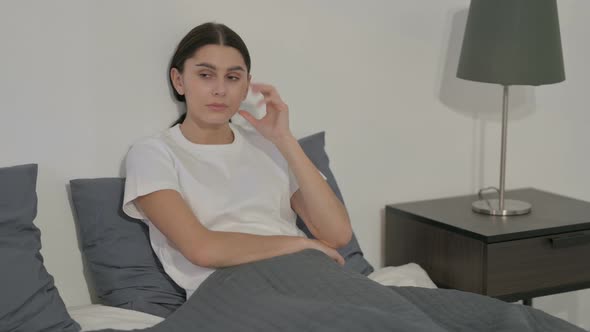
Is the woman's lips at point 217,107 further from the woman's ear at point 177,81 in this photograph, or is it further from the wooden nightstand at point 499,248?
the wooden nightstand at point 499,248

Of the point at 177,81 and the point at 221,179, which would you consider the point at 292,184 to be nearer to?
the point at 221,179

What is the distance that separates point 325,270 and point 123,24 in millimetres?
859

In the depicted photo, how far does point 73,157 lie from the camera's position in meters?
2.03

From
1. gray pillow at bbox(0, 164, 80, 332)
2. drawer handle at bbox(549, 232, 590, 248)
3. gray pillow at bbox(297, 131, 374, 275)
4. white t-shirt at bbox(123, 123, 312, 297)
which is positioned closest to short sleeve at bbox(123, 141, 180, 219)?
white t-shirt at bbox(123, 123, 312, 297)

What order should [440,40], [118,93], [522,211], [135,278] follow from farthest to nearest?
[440,40]
[522,211]
[118,93]
[135,278]

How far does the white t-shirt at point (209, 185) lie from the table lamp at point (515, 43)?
0.67 metres

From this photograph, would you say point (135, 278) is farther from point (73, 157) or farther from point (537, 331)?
point (537, 331)

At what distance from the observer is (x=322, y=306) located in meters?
1.47

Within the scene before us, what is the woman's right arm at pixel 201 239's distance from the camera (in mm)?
1784

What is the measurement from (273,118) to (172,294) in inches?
20.6

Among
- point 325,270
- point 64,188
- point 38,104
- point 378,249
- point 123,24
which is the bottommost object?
point 378,249

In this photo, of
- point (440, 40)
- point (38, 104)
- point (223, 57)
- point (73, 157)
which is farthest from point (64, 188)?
point (440, 40)

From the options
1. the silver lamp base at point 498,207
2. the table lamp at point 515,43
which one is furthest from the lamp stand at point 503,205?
the table lamp at point 515,43

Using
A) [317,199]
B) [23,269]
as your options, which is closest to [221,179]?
[317,199]
